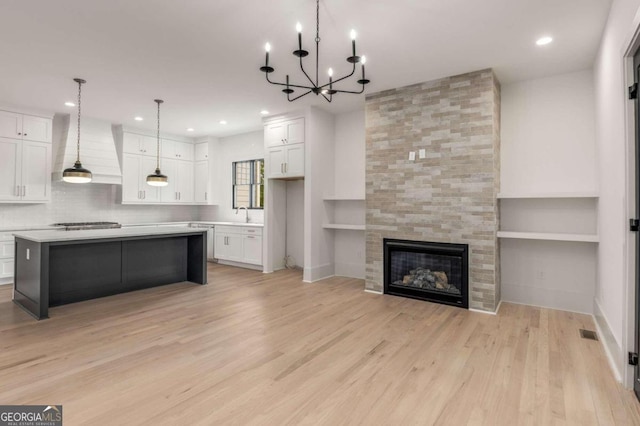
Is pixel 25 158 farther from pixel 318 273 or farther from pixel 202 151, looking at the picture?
pixel 318 273

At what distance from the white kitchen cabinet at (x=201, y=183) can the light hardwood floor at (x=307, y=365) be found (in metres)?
→ 4.12

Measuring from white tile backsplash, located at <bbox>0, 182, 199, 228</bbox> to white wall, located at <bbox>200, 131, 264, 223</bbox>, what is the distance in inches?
52.1

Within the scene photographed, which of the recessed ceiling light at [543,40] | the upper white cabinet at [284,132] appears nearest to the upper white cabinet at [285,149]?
the upper white cabinet at [284,132]

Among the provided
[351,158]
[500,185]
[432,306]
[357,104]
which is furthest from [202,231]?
[500,185]

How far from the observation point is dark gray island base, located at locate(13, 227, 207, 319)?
13.1 ft

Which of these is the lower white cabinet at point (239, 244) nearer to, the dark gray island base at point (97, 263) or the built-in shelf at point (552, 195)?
the dark gray island base at point (97, 263)

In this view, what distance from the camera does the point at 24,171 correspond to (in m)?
5.83

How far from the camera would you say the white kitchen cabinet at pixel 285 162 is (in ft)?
19.6

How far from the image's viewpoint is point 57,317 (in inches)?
153

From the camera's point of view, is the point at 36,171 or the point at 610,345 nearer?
the point at 610,345

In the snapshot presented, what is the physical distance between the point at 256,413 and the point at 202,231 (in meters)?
3.96

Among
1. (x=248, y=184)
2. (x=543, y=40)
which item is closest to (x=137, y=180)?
(x=248, y=184)

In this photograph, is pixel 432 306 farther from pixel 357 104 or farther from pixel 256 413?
pixel 357 104

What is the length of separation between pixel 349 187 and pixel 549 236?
311cm
